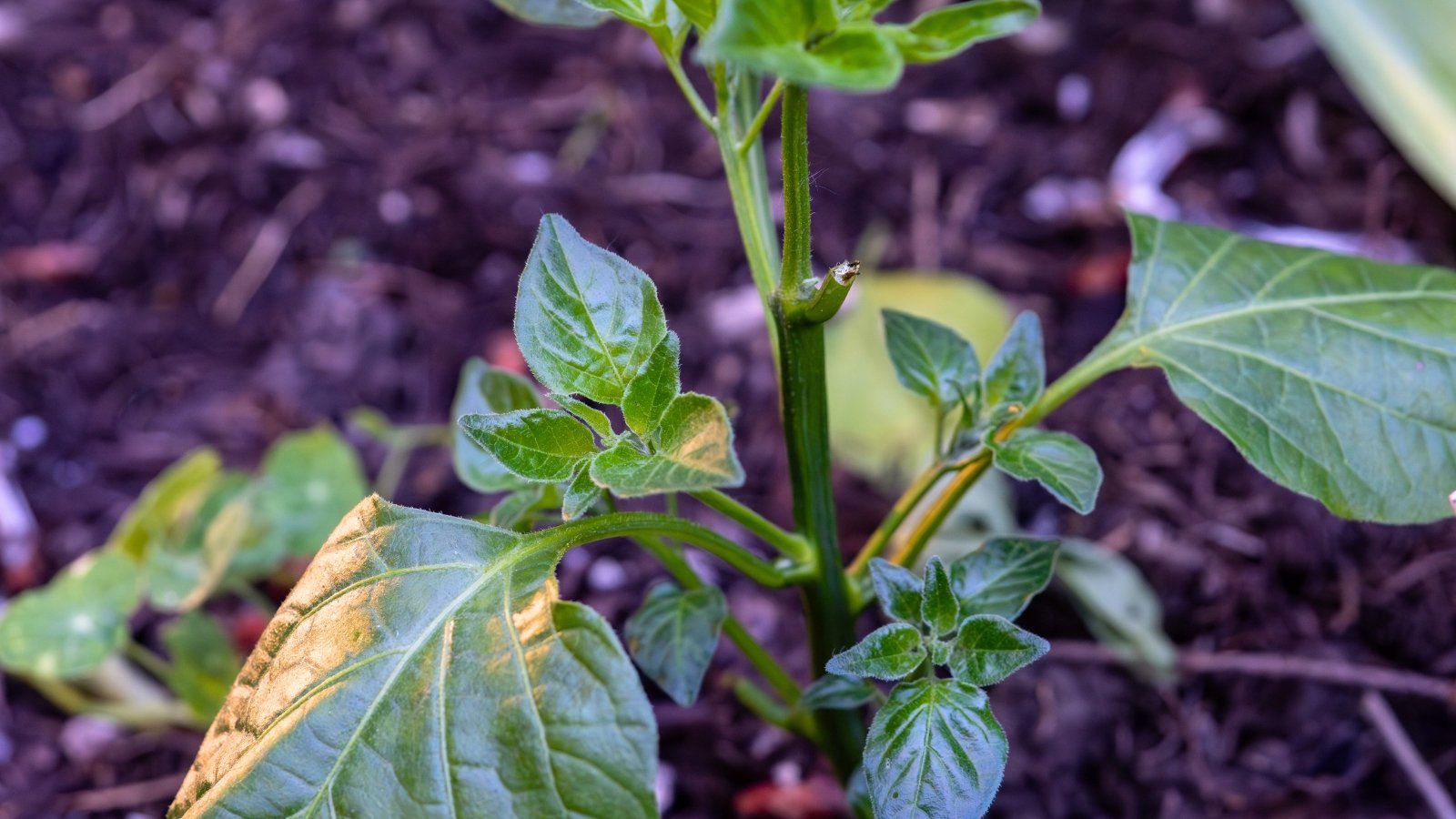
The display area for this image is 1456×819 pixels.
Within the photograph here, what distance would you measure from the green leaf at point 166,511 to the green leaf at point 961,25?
1.36m

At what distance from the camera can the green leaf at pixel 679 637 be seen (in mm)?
976

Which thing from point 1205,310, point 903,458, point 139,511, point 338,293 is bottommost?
point 139,511

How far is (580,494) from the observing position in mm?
848

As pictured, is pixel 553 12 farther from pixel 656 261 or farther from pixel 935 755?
pixel 656 261

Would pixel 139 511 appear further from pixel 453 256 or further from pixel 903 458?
pixel 903 458

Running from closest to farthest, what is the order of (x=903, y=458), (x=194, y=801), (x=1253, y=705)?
(x=194, y=801), (x=1253, y=705), (x=903, y=458)

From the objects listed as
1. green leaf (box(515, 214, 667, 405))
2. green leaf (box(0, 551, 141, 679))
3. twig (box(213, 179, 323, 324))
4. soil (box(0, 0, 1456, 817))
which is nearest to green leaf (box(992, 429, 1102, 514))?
green leaf (box(515, 214, 667, 405))

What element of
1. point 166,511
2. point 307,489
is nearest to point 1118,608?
point 307,489

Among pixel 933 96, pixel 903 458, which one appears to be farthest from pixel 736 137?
pixel 933 96

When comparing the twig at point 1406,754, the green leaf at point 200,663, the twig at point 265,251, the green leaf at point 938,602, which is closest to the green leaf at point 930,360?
the green leaf at point 938,602

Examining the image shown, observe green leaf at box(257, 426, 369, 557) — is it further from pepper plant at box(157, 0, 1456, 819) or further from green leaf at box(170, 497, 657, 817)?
green leaf at box(170, 497, 657, 817)

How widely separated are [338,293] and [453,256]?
0.24 metres

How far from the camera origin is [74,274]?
2.26m

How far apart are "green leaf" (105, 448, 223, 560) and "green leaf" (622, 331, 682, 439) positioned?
1116 millimetres
